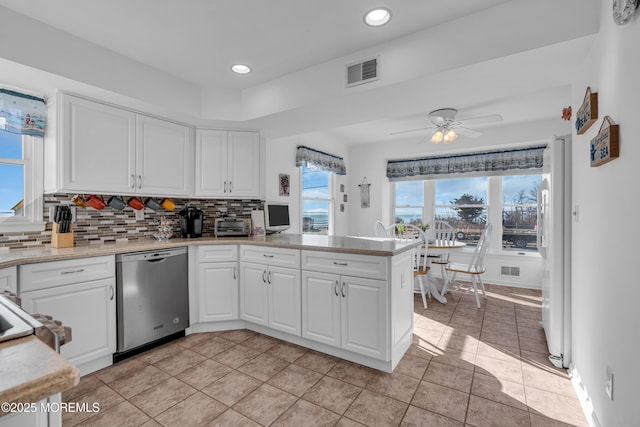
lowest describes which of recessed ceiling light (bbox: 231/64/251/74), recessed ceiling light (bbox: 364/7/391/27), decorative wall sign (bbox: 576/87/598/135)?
decorative wall sign (bbox: 576/87/598/135)

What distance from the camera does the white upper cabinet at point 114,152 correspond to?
2361 millimetres

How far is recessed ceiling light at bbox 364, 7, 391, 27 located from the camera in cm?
195

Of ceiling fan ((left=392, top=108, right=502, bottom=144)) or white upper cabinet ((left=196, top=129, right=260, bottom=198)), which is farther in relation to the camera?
ceiling fan ((left=392, top=108, right=502, bottom=144))

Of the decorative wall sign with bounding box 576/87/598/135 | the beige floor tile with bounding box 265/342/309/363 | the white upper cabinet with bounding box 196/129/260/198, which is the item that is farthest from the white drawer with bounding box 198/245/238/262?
the decorative wall sign with bounding box 576/87/598/135

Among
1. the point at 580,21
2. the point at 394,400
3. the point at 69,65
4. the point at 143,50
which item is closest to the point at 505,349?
the point at 394,400

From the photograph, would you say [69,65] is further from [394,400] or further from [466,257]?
[466,257]

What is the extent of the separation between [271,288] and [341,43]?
2141 millimetres

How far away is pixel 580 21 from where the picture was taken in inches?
65.7

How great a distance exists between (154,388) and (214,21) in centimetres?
254

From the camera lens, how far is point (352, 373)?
2232 millimetres

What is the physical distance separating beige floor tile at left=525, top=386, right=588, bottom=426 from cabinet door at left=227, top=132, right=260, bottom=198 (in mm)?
2944

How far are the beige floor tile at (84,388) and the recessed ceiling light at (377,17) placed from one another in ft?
9.90

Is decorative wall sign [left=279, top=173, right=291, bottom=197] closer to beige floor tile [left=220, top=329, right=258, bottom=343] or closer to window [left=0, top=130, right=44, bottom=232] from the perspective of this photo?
beige floor tile [left=220, top=329, right=258, bottom=343]

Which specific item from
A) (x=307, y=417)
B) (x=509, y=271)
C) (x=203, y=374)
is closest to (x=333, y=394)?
(x=307, y=417)
